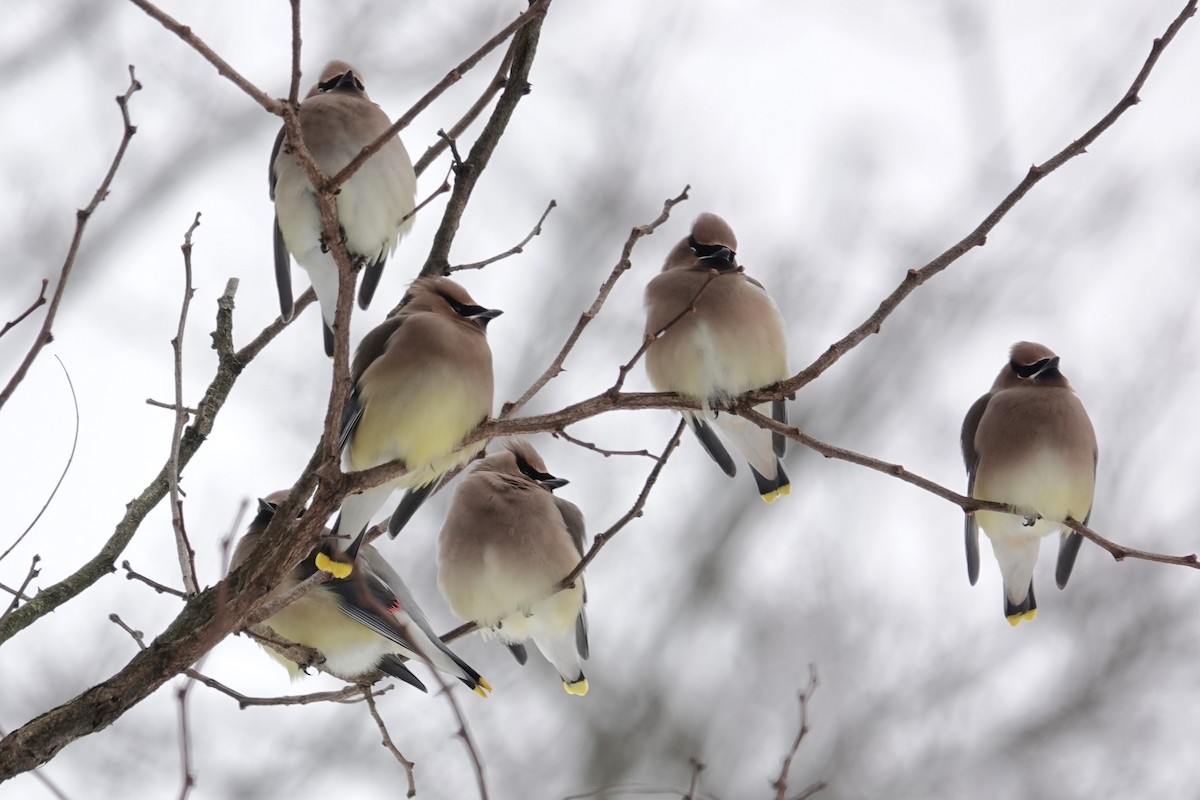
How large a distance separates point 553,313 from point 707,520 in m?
2.23

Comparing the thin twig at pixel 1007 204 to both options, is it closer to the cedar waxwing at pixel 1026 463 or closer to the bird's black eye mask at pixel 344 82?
the cedar waxwing at pixel 1026 463

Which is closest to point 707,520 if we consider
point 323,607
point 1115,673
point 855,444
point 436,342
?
point 855,444

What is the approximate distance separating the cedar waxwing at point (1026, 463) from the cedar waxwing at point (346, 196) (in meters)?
2.19

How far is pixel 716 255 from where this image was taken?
4.51 m

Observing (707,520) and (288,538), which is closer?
(288,538)

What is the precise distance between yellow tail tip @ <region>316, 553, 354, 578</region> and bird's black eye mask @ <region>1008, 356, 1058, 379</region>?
8.91 feet

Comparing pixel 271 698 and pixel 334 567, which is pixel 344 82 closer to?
pixel 334 567

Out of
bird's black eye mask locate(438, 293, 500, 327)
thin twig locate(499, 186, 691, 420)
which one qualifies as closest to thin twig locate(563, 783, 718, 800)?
thin twig locate(499, 186, 691, 420)

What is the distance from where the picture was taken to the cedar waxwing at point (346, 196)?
4.47m

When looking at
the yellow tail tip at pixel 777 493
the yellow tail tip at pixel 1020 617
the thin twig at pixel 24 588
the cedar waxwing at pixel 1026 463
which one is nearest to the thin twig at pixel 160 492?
the thin twig at pixel 24 588

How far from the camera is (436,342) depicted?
3.64 m

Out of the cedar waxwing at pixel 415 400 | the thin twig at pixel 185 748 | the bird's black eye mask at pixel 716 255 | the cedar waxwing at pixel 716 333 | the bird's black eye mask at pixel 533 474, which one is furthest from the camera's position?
the bird's black eye mask at pixel 533 474

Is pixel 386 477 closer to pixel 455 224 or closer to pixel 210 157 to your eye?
pixel 455 224

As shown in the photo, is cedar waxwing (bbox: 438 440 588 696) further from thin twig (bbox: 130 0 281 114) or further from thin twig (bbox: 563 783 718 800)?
thin twig (bbox: 130 0 281 114)
